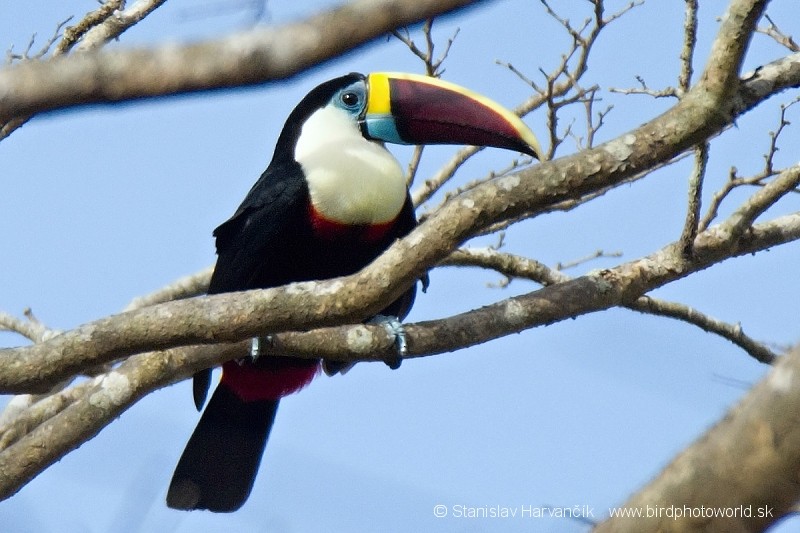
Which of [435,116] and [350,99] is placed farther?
[350,99]

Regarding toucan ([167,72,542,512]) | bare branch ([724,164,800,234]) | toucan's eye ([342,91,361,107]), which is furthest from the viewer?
toucan's eye ([342,91,361,107])

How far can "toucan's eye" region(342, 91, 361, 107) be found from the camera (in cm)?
530

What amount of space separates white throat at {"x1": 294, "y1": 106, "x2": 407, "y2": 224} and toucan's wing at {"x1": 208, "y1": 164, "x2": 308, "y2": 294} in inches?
3.8

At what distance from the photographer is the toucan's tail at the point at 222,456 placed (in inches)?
193

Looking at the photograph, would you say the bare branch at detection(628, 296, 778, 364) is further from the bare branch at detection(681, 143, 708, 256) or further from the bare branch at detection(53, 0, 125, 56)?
the bare branch at detection(53, 0, 125, 56)

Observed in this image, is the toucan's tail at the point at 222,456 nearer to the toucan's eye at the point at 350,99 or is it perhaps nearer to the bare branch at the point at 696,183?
the toucan's eye at the point at 350,99

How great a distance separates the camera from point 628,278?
3898 millimetres

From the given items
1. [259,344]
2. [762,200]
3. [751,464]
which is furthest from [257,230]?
[751,464]

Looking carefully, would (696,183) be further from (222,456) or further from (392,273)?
(222,456)

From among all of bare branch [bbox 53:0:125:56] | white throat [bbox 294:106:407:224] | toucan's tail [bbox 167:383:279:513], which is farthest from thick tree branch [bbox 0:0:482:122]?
toucan's tail [bbox 167:383:279:513]

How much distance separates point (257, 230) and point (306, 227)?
233 mm

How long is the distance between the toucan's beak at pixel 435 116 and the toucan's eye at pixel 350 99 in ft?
0.21

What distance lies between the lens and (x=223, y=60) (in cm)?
161

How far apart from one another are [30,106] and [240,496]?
139 inches
